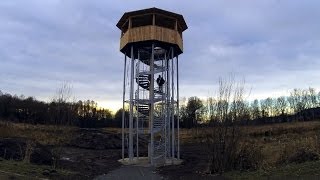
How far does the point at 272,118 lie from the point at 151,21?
258ft

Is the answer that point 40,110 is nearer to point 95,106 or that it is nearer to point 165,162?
point 95,106

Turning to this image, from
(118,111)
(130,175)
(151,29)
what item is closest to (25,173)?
(130,175)

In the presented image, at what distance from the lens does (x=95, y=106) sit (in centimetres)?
12381

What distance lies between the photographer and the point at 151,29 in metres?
31.6

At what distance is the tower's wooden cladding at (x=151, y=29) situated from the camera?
1251 inches

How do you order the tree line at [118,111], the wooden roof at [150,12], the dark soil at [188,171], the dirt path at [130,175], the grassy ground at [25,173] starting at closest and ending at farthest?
the grassy ground at [25,173] → the dark soil at [188,171] → the dirt path at [130,175] → the wooden roof at [150,12] → the tree line at [118,111]

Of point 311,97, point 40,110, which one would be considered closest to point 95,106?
point 40,110

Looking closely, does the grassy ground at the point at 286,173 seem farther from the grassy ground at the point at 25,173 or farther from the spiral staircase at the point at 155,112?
the spiral staircase at the point at 155,112

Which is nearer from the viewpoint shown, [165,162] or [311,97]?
[165,162]

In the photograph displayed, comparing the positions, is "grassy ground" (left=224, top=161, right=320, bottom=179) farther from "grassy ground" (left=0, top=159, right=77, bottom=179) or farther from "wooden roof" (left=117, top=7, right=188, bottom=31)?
"wooden roof" (left=117, top=7, right=188, bottom=31)

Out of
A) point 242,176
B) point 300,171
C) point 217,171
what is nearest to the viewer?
point 300,171

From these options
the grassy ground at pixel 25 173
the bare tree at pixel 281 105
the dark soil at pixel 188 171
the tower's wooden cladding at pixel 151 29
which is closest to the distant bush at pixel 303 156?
the dark soil at pixel 188 171

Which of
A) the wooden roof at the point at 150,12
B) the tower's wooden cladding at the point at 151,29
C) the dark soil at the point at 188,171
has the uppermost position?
the wooden roof at the point at 150,12

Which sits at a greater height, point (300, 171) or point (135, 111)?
point (135, 111)
